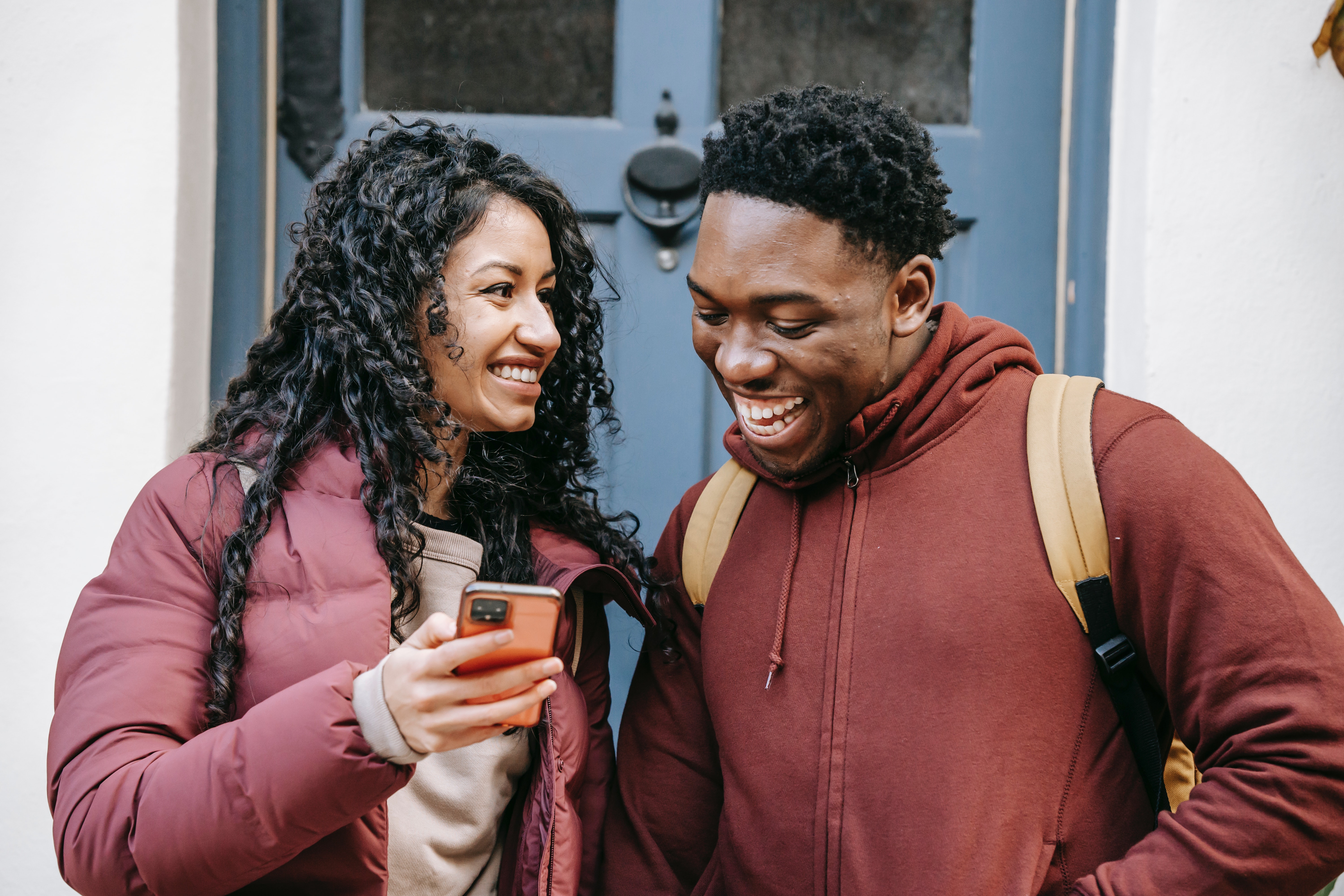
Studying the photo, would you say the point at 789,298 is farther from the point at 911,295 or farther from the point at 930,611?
the point at 930,611

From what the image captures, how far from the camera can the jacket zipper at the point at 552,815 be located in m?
1.56

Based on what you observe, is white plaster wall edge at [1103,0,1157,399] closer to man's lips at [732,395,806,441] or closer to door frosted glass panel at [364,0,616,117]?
man's lips at [732,395,806,441]

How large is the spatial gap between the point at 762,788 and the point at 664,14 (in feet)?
5.78

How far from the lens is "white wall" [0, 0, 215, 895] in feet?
6.84

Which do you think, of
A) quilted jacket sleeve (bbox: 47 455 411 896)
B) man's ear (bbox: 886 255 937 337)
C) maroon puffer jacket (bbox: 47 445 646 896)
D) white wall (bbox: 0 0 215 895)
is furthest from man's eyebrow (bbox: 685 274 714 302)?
white wall (bbox: 0 0 215 895)

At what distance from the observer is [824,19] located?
243 centimetres

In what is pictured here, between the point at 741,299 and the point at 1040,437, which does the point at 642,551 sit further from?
the point at 1040,437

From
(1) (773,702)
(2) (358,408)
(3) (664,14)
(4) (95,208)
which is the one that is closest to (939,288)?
(3) (664,14)

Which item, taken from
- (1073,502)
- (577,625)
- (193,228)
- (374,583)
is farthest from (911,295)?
(193,228)

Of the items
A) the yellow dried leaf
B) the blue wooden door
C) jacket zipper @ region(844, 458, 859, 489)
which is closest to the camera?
jacket zipper @ region(844, 458, 859, 489)

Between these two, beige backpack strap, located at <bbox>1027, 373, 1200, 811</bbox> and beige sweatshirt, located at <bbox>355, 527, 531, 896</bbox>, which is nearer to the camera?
beige backpack strap, located at <bbox>1027, 373, 1200, 811</bbox>

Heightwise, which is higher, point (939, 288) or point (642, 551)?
point (939, 288)

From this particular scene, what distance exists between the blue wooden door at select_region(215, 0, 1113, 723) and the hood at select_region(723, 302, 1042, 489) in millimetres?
809

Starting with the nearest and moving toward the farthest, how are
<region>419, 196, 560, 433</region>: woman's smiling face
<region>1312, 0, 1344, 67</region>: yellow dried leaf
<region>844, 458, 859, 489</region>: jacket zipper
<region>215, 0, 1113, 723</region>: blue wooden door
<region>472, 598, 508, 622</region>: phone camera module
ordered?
<region>472, 598, 508, 622</region>: phone camera module
<region>844, 458, 859, 489</region>: jacket zipper
<region>419, 196, 560, 433</region>: woman's smiling face
<region>1312, 0, 1344, 67</region>: yellow dried leaf
<region>215, 0, 1113, 723</region>: blue wooden door
